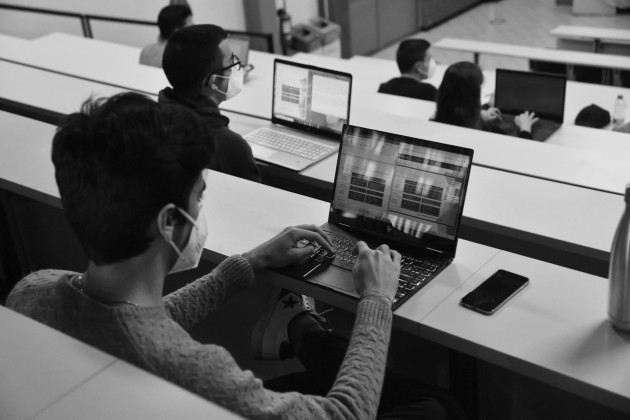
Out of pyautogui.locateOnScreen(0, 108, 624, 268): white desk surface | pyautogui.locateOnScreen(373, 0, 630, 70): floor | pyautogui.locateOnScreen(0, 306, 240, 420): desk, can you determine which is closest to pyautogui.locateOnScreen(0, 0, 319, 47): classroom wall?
pyautogui.locateOnScreen(373, 0, 630, 70): floor

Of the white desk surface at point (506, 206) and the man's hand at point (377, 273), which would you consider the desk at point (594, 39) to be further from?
the man's hand at point (377, 273)

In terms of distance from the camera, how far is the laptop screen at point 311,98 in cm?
325

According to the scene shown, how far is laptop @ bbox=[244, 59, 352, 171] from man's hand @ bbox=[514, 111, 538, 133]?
1204 mm

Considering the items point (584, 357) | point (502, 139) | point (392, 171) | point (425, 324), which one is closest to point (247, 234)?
point (392, 171)

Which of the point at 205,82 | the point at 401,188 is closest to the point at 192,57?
the point at 205,82

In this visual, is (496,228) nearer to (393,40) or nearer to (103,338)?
(103,338)

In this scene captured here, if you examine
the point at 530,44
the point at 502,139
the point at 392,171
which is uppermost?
the point at 392,171

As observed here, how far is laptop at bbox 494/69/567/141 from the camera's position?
4.15m

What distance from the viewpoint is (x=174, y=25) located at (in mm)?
4973

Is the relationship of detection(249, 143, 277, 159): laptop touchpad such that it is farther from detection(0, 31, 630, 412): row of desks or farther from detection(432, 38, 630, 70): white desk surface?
detection(432, 38, 630, 70): white desk surface

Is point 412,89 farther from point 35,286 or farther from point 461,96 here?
point 35,286

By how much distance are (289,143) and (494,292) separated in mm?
1520

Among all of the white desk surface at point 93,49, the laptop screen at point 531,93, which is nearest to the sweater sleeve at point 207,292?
the laptop screen at point 531,93

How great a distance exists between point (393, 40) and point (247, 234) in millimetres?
7533
